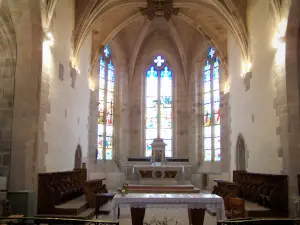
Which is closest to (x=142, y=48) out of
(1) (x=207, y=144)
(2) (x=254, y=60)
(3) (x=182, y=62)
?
(3) (x=182, y=62)

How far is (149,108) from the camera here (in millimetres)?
21062

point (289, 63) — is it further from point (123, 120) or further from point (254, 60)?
point (123, 120)

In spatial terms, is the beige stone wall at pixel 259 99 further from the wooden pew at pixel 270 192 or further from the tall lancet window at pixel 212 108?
the tall lancet window at pixel 212 108

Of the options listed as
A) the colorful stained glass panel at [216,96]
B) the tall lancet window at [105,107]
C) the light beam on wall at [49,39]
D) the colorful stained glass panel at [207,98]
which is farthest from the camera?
the colorful stained glass panel at [207,98]

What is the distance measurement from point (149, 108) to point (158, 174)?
6158mm

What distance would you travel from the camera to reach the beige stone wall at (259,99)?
37.2ft

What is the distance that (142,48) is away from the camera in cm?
2111

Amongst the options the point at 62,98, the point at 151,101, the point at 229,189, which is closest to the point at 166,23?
the point at 151,101

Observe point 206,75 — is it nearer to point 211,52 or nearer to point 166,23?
point 211,52

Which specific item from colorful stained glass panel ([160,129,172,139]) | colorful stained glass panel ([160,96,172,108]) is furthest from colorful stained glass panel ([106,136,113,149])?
colorful stained glass panel ([160,96,172,108])

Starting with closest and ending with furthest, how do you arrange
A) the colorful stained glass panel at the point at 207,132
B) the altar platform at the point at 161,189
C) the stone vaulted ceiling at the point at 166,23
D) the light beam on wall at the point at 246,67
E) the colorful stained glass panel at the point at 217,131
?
the altar platform at the point at 161,189 < the light beam on wall at the point at 246,67 < the stone vaulted ceiling at the point at 166,23 < the colorful stained glass panel at the point at 217,131 < the colorful stained glass panel at the point at 207,132

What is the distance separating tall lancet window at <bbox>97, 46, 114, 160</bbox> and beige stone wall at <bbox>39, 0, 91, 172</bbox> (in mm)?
3074

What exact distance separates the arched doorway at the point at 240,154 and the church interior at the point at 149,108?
0.05 metres

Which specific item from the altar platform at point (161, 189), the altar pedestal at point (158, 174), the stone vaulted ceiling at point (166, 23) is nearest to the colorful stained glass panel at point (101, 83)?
the stone vaulted ceiling at point (166, 23)
